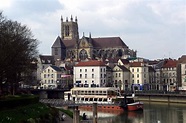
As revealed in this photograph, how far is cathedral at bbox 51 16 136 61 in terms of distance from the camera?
153500 millimetres

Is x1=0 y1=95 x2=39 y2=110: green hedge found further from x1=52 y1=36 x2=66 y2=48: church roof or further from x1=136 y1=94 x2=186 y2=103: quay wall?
x1=52 y1=36 x2=66 y2=48: church roof

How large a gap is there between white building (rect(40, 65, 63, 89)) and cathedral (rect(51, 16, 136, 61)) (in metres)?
25.6

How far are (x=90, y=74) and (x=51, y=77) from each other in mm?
16179

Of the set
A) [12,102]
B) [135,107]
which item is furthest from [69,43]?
[12,102]

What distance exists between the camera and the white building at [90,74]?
373ft

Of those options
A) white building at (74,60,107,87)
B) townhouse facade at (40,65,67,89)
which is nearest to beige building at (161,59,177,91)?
white building at (74,60,107,87)

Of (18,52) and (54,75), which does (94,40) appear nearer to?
(54,75)

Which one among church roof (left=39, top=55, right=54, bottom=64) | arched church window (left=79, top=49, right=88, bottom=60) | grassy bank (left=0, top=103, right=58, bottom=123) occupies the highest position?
arched church window (left=79, top=49, right=88, bottom=60)

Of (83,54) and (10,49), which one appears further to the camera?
(83,54)

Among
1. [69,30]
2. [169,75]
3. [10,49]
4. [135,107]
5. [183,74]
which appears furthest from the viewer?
[69,30]

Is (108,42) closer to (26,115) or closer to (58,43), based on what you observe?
(58,43)

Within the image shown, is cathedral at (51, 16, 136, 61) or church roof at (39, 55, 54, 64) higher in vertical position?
cathedral at (51, 16, 136, 61)

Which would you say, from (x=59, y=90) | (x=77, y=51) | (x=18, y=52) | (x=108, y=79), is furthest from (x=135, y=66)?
(x=18, y=52)

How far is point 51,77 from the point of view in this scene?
409ft
